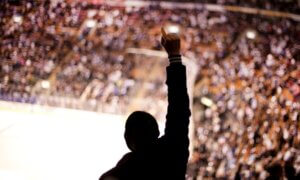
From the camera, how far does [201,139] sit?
4848mm

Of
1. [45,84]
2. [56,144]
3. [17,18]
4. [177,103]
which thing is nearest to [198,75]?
[45,84]

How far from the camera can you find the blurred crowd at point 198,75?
431 centimetres

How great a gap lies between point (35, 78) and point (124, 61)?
243 centimetres

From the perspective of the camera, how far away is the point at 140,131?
3.09 ft

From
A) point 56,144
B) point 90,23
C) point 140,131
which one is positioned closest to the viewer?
point 140,131

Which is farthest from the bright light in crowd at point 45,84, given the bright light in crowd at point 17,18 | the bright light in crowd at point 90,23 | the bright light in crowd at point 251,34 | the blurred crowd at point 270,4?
the blurred crowd at point 270,4

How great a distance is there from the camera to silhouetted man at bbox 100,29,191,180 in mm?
915

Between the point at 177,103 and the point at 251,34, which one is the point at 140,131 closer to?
the point at 177,103

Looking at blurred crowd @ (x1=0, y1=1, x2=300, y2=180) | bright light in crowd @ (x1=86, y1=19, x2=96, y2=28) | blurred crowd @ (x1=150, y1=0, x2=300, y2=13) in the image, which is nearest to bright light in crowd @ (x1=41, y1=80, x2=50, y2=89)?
blurred crowd @ (x1=0, y1=1, x2=300, y2=180)

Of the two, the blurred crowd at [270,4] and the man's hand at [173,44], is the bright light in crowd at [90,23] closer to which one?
the blurred crowd at [270,4]

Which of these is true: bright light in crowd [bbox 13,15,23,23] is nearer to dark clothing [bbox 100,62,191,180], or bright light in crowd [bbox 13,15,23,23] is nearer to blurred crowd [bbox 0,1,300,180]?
blurred crowd [bbox 0,1,300,180]

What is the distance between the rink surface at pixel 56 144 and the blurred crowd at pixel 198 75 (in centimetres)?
76

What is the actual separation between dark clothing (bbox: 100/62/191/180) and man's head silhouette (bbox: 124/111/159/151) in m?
0.02

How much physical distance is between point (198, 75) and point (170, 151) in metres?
7.08
